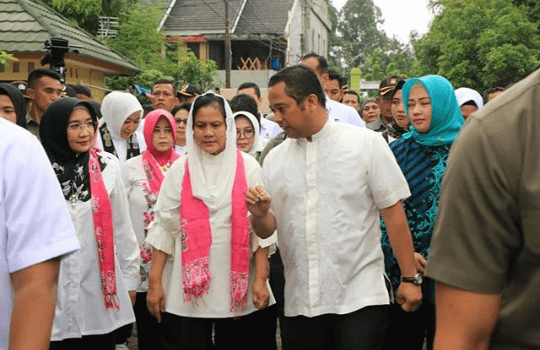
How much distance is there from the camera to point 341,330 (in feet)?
13.6

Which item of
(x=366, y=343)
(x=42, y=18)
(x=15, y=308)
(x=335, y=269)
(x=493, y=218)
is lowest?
(x=366, y=343)

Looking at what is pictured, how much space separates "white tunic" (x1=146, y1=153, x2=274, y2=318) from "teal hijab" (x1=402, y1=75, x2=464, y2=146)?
3.61 ft

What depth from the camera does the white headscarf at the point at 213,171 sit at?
4848mm

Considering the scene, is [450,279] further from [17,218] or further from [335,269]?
[335,269]

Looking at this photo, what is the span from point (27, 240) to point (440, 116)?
10.8 ft

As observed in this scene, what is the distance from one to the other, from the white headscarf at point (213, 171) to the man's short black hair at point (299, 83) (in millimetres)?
763

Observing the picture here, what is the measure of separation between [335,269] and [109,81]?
72.0 feet

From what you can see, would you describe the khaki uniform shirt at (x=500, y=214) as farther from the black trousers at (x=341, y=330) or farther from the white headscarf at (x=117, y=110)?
the white headscarf at (x=117, y=110)

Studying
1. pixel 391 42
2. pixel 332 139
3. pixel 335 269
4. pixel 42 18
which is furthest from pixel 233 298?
pixel 391 42

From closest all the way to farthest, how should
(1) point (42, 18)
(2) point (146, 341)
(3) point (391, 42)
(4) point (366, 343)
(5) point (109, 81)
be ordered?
(4) point (366, 343)
(2) point (146, 341)
(1) point (42, 18)
(5) point (109, 81)
(3) point (391, 42)

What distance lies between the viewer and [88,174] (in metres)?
4.87

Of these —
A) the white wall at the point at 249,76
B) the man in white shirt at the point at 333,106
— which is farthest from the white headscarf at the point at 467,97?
the white wall at the point at 249,76

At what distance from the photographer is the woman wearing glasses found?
4.67m

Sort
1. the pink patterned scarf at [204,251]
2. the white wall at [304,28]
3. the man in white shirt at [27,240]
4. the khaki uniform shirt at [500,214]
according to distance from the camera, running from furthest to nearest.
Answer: the white wall at [304,28]
the pink patterned scarf at [204,251]
the man in white shirt at [27,240]
the khaki uniform shirt at [500,214]
